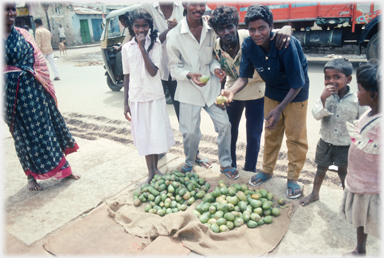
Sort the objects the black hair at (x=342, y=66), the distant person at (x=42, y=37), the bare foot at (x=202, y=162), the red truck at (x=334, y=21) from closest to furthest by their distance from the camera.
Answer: the black hair at (x=342, y=66) → the bare foot at (x=202, y=162) → the red truck at (x=334, y=21) → the distant person at (x=42, y=37)

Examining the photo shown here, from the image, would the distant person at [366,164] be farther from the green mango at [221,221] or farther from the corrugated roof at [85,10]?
the corrugated roof at [85,10]

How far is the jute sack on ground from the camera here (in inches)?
88.0

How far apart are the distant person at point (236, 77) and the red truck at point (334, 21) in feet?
22.0

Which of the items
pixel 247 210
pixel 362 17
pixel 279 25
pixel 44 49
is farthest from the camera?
pixel 279 25

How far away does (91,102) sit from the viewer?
7449 mm

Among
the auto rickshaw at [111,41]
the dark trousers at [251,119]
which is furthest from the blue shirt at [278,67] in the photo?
the auto rickshaw at [111,41]

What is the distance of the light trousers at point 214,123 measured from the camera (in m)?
3.10

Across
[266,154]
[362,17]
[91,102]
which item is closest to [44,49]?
[91,102]

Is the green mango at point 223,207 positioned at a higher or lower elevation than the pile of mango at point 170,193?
higher

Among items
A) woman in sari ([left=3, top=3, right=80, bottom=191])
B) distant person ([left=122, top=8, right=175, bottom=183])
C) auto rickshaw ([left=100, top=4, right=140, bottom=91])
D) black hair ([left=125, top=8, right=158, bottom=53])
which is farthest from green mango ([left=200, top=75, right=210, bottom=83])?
auto rickshaw ([left=100, top=4, right=140, bottom=91])

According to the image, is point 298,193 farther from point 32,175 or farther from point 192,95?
point 32,175

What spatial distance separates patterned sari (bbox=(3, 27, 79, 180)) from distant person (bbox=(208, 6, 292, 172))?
1.92 m

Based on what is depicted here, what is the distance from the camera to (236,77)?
10.3 feet

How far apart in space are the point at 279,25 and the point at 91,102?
24.1 feet
